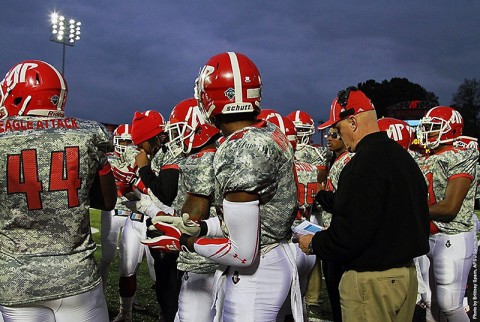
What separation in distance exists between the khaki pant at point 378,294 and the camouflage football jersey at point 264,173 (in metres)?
0.50

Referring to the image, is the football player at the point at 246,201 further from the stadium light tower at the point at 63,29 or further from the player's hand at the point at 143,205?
the stadium light tower at the point at 63,29

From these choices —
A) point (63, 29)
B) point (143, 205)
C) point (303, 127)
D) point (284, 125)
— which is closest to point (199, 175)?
point (143, 205)

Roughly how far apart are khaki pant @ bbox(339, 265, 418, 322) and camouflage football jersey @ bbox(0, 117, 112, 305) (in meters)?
1.45

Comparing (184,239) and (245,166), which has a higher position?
(245,166)

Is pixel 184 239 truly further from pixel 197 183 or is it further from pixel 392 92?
pixel 392 92

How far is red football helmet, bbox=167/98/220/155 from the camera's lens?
3.67 m

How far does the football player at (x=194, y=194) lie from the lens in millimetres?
2994

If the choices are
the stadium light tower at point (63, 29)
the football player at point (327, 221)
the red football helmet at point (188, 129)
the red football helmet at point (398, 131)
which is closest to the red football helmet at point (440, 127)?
the football player at point (327, 221)

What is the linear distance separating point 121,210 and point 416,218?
4.14m

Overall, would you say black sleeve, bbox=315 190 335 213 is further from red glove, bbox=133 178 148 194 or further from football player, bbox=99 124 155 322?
football player, bbox=99 124 155 322

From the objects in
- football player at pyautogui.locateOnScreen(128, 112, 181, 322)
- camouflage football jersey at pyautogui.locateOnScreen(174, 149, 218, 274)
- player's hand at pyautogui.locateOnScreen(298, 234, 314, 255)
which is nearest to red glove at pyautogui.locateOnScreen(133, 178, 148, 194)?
football player at pyautogui.locateOnScreen(128, 112, 181, 322)

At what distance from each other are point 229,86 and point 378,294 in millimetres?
1401

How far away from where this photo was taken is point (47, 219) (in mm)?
2645

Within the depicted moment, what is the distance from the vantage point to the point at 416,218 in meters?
2.87
